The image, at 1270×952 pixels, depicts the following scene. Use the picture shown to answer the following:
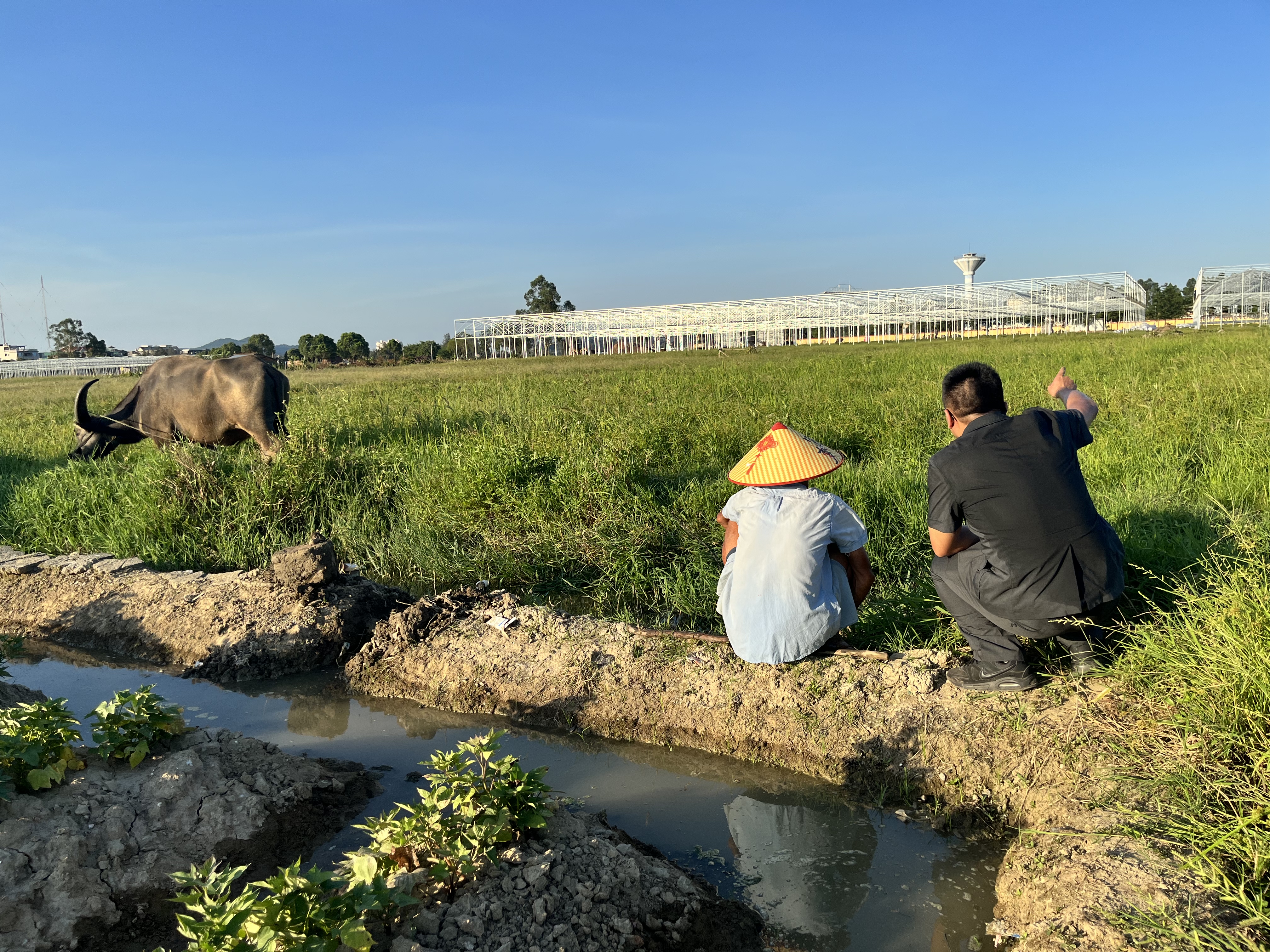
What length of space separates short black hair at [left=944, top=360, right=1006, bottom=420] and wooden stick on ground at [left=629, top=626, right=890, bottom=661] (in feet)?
3.29

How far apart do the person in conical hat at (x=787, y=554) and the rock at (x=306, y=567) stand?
2542 millimetres

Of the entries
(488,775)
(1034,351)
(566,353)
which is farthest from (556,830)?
(566,353)

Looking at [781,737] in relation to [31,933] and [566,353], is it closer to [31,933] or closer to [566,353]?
[31,933]

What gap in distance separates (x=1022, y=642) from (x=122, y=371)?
42.7 m

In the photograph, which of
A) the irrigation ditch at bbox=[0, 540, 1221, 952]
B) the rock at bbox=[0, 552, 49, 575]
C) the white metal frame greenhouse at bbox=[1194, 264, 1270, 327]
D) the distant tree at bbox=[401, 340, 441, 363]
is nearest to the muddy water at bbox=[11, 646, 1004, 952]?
the irrigation ditch at bbox=[0, 540, 1221, 952]

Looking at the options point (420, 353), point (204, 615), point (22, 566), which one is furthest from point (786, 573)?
point (420, 353)

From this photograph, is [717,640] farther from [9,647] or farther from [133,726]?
[9,647]

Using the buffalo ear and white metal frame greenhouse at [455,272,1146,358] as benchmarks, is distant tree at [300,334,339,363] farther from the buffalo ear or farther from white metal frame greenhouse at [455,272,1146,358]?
the buffalo ear

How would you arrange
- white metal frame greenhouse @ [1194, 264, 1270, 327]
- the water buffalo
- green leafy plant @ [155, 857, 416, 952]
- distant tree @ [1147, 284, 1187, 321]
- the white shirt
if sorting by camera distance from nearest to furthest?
green leafy plant @ [155, 857, 416, 952] → the white shirt → the water buffalo → white metal frame greenhouse @ [1194, 264, 1270, 327] → distant tree @ [1147, 284, 1187, 321]

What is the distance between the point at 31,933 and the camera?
220 centimetres

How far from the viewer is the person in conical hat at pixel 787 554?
309 cm

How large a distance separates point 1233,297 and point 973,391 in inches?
1650

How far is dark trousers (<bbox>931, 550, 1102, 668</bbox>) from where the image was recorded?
2.97 m

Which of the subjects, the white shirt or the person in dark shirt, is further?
the white shirt
